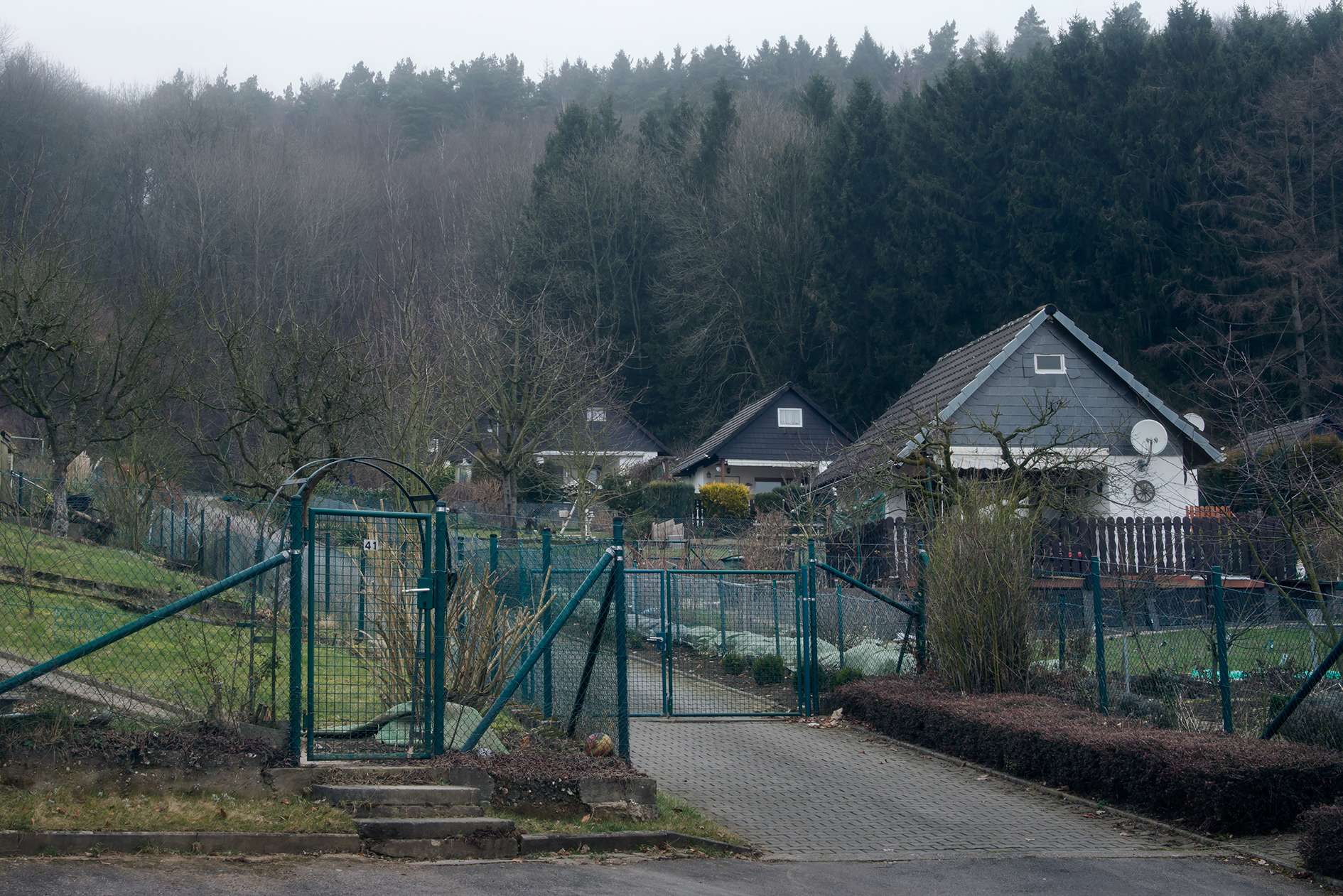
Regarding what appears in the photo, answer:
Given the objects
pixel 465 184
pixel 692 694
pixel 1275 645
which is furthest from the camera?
pixel 465 184

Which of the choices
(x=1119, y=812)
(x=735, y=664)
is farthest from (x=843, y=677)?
(x=1119, y=812)

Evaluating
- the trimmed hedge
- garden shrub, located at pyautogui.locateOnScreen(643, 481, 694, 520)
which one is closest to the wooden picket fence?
the trimmed hedge

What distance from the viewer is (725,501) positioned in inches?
1405

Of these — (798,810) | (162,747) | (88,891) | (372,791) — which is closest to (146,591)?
(162,747)

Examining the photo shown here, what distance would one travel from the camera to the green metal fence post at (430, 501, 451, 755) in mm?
6945

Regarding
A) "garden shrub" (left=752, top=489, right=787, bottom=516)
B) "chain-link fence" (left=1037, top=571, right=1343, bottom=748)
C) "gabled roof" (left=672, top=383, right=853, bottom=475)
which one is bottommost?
"chain-link fence" (left=1037, top=571, right=1343, bottom=748)

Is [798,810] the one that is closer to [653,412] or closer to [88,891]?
[88,891]

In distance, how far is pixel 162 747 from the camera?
6.17 m

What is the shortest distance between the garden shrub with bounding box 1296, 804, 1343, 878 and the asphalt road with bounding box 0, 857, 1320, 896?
0.15 metres

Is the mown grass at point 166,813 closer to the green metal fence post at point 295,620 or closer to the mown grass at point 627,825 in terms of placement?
the green metal fence post at point 295,620

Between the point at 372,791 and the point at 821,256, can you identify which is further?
the point at 821,256

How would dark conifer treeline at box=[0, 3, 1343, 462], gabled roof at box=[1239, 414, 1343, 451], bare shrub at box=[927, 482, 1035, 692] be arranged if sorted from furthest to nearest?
dark conifer treeline at box=[0, 3, 1343, 462]
gabled roof at box=[1239, 414, 1343, 451]
bare shrub at box=[927, 482, 1035, 692]

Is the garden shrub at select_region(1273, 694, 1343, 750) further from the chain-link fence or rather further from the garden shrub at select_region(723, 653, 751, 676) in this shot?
the garden shrub at select_region(723, 653, 751, 676)

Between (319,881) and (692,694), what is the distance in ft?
25.0
